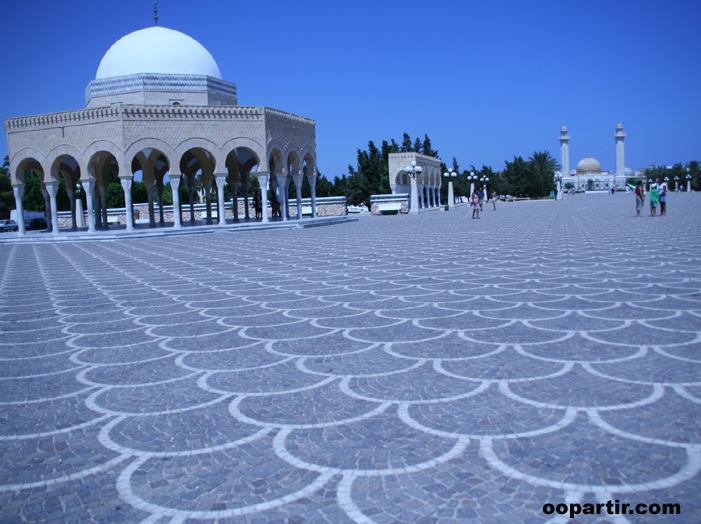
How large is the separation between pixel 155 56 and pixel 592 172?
352 feet

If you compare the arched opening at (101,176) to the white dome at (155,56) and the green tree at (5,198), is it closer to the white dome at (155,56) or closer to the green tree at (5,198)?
the white dome at (155,56)

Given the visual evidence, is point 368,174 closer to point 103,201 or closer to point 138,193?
point 138,193

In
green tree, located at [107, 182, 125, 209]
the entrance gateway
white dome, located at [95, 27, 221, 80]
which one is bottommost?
green tree, located at [107, 182, 125, 209]

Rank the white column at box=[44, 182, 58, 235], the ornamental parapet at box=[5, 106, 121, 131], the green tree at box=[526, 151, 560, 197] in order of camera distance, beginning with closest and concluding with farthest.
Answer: the ornamental parapet at box=[5, 106, 121, 131] → the white column at box=[44, 182, 58, 235] → the green tree at box=[526, 151, 560, 197]

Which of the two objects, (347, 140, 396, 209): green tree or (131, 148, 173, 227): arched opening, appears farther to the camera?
(347, 140, 396, 209): green tree

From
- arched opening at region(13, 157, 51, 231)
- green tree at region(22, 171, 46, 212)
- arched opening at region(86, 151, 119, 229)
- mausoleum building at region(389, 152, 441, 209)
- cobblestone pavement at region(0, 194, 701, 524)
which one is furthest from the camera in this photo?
green tree at region(22, 171, 46, 212)

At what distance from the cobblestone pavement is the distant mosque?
95.4 m

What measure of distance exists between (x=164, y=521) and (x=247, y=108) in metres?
20.3

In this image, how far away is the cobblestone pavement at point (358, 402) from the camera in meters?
2.27

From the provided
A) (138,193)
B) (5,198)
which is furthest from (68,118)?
(5,198)

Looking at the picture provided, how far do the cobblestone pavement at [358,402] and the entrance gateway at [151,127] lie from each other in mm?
14446

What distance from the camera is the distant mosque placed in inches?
3794

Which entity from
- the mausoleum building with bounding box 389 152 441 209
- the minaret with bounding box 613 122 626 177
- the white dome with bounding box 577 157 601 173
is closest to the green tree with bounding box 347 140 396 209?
the mausoleum building with bounding box 389 152 441 209

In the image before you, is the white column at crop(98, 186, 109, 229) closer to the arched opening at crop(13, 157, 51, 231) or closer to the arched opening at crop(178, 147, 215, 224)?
the arched opening at crop(13, 157, 51, 231)
